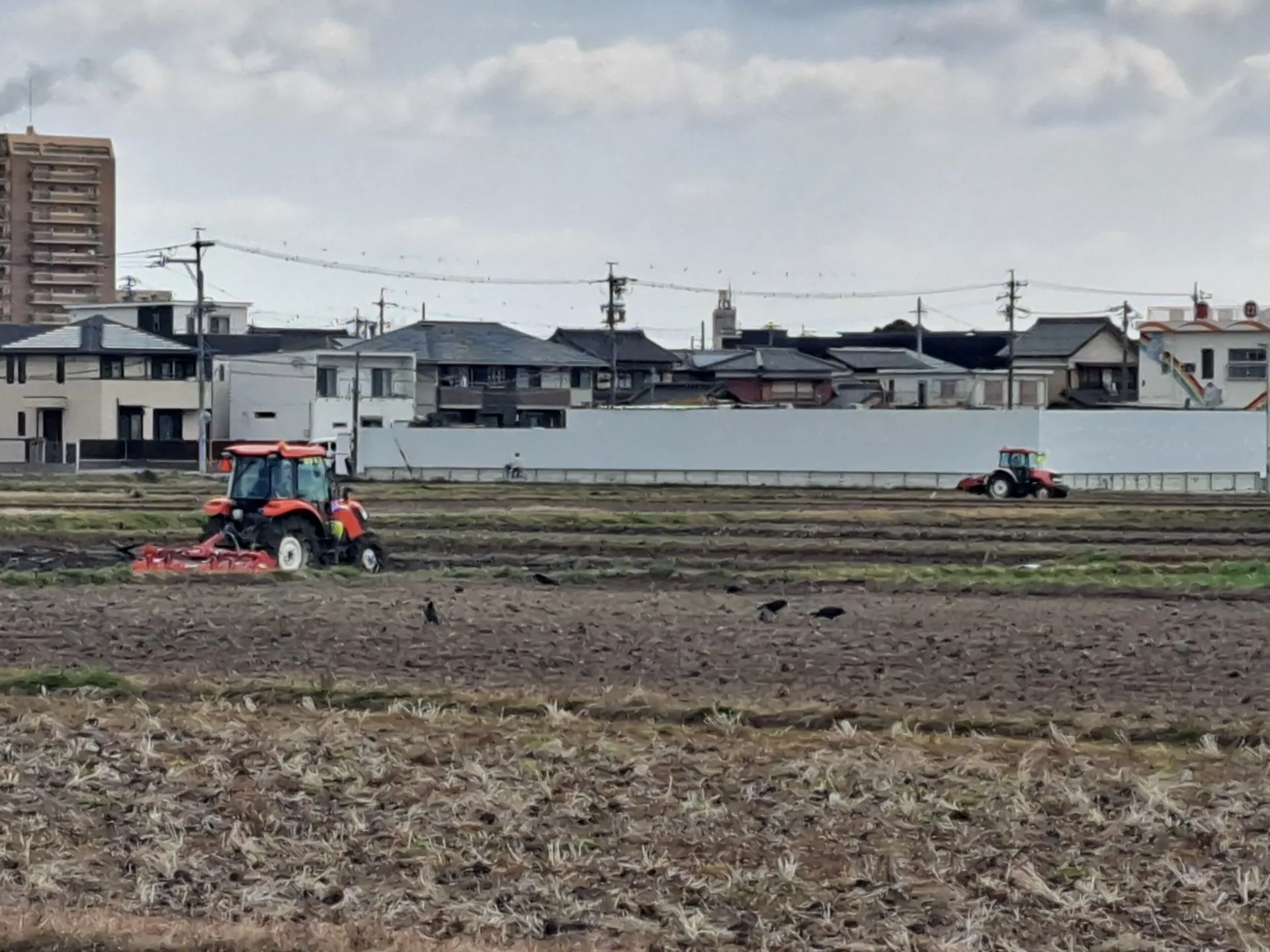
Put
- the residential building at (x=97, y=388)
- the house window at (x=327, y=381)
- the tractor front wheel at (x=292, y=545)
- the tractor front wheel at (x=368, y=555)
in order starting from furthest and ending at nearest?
1. the house window at (x=327, y=381)
2. the residential building at (x=97, y=388)
3. the tractor front wheel at (x=368, y=555)
4. the tractor front wheel at (x=292, y=545)

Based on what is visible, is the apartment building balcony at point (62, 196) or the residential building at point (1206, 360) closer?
the residential building at point (1206, 360)

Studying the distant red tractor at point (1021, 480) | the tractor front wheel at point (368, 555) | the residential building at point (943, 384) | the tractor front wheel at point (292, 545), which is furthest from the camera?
the residential building at point (943, 384)

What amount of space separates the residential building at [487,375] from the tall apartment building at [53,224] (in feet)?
157

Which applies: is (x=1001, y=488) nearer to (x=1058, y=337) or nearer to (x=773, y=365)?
(x=773, y=365)

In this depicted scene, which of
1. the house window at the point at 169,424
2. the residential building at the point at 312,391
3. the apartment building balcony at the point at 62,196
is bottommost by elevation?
the house window at the point at 169,424

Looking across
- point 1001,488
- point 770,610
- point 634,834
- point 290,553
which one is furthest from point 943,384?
point 634,834

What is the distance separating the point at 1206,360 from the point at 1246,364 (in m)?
1.57

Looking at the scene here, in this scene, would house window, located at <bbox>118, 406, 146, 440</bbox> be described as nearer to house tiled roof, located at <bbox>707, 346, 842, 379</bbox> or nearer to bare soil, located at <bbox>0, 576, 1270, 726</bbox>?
house tiled roof, located at <bbox>707, 346, 842, 379</bbox>

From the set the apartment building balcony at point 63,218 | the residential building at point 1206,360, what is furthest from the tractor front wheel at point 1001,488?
the apartment building balcony at point 63,218

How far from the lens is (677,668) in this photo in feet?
48.6

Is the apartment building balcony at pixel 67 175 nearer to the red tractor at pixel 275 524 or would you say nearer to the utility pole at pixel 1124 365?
the utility pole at pixel 1124 365

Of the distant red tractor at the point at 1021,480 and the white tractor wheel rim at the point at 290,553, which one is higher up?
the distant red tractor at the point at 1021,480

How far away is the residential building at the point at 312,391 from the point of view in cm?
6931

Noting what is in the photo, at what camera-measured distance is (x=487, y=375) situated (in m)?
74.9
